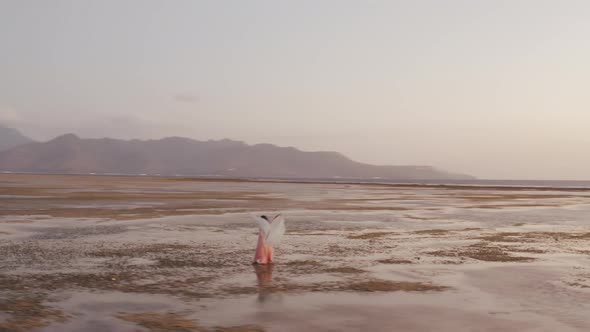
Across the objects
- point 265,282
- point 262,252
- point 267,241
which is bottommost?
point 265,282

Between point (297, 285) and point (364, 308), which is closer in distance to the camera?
point (364, 308)

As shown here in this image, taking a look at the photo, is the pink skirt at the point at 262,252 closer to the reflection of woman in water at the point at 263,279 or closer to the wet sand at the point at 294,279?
the reflection of woman in water at the point at 263,279

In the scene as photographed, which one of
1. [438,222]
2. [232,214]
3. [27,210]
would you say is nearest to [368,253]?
[438,222]

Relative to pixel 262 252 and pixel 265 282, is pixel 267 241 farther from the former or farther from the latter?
pixel 265 282

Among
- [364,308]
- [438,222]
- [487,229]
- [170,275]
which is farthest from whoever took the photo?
[438,222]

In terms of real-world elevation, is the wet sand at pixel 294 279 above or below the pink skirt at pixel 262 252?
below

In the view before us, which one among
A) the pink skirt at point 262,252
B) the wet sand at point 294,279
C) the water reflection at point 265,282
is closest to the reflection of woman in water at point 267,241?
the pink skirt at point 262,252

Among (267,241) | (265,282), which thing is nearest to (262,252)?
(267,241)

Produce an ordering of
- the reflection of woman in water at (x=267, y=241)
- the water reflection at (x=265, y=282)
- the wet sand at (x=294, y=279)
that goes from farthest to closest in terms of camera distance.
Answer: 1. the reflection of woman in water at (x=267, y=241)
2. the water reflection at (x=265, y=282)
3. the wet sand at (x=294, y=279)

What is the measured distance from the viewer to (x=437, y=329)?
7.96 m

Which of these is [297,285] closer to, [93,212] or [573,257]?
[573,257]

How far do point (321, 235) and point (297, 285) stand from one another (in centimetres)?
838

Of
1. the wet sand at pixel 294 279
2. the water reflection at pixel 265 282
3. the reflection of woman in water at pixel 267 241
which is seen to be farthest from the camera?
the reflection of woman in water at pixel 267 241

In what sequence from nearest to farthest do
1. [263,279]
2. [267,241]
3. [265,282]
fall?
[265,282] → [263,279] → [267,241]
